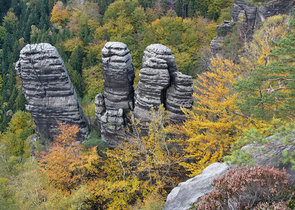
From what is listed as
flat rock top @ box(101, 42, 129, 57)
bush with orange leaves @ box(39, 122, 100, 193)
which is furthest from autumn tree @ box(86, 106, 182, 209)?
flat rock top @ box(101, 42, 129, 57)

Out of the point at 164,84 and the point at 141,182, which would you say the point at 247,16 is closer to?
the point at 164,84

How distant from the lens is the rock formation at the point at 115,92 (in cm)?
1892

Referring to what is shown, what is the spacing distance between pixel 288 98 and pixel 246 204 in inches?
212

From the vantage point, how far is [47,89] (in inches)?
793

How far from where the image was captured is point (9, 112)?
1478 inches

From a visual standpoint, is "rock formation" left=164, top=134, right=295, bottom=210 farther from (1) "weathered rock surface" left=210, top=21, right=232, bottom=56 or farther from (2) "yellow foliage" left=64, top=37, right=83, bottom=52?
(2) "yellow foliage" left=64, top=37, right=83, bottom=52

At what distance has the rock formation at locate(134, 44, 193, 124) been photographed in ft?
58.5

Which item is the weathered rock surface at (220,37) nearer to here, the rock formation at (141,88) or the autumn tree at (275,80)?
the rock formation at (141,88)

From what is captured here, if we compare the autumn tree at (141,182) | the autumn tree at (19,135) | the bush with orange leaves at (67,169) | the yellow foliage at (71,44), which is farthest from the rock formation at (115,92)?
the yellow foliage at (71,44)

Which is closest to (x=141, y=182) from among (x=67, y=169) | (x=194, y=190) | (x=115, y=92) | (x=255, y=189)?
(x=67, y=169)

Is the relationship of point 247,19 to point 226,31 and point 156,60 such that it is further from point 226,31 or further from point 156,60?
point 156,60

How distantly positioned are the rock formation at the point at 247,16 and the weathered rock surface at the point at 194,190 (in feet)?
70.4

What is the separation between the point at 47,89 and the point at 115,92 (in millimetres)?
5751

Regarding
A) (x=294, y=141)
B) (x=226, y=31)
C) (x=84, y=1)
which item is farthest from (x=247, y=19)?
(x=84, y=1)
